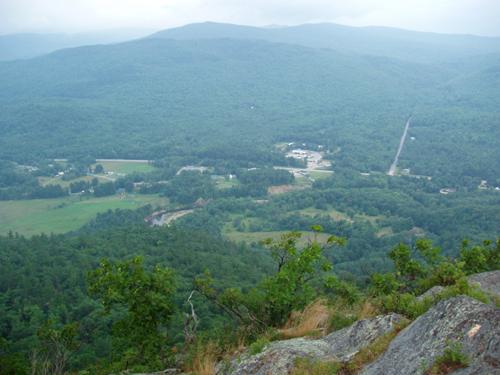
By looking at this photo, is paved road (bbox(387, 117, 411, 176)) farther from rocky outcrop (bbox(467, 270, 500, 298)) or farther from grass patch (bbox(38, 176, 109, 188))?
rocky outcrop (bbox(467, 270, 500, 298))

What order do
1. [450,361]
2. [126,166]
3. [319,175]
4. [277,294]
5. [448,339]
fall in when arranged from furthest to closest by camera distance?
[126,166] < [319,175] < [277,294] < [448,339] < [450,361]

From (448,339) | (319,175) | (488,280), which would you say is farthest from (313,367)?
(319,175)

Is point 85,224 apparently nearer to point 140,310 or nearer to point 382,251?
point 382,251

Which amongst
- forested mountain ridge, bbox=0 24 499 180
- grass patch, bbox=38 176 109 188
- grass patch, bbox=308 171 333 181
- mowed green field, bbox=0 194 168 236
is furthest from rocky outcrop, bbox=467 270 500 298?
grass patch, bbox=38 176 109 188

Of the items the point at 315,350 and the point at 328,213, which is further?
the point at 328,213

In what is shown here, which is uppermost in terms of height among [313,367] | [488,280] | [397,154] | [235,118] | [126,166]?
[313,367]

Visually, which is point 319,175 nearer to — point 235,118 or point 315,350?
point 235,118
